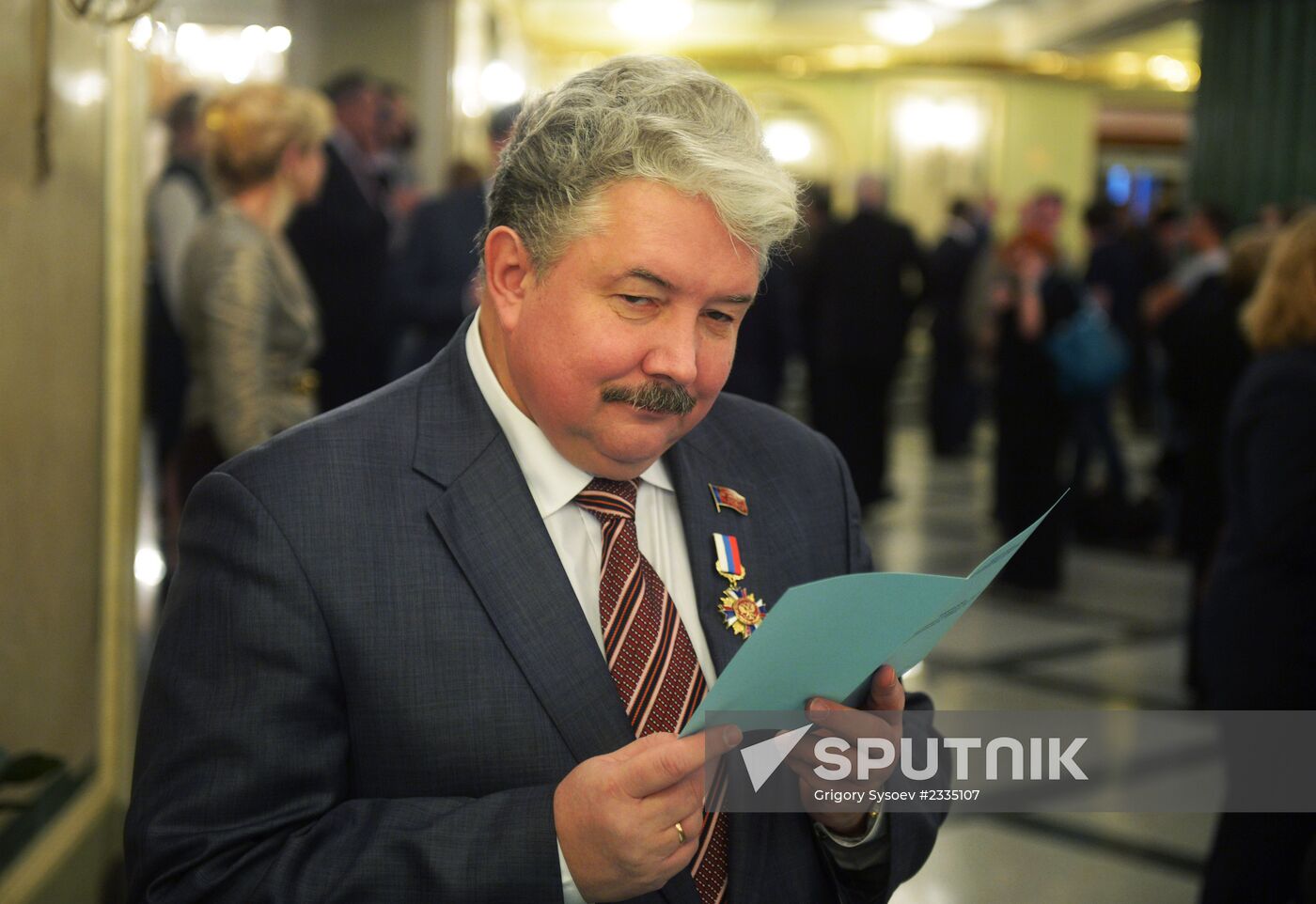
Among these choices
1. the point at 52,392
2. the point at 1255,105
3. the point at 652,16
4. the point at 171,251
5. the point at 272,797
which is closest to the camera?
the point at 272,797

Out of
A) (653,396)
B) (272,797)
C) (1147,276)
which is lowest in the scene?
(272,797)

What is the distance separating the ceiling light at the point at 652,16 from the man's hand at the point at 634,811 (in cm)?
1577

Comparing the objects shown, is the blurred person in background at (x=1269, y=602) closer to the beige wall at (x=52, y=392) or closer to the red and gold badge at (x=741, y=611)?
the red and gold badge at (x=741, y=611)

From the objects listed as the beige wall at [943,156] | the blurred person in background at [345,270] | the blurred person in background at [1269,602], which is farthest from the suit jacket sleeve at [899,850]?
the beige wall at [943,156]

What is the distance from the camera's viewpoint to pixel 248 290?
10.9ft

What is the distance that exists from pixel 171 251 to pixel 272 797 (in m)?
4.22

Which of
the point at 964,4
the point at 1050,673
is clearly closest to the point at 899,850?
the point at 1050,673

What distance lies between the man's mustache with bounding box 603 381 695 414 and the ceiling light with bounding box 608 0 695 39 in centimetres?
1556

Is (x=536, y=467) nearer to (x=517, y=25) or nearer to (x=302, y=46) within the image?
(x=302, y=46)

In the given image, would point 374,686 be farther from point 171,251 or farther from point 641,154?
point 171,251

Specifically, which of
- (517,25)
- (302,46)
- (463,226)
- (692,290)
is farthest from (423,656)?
(517,25)

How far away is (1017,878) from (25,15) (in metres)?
2.81

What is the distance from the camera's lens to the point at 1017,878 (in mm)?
3404

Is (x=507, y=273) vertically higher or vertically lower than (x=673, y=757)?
higher
